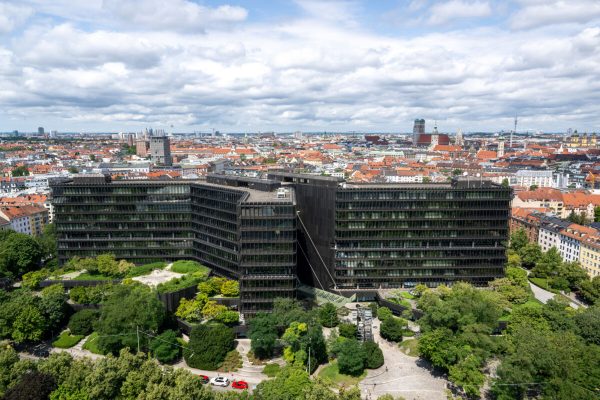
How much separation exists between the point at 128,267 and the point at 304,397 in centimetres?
→ 7962

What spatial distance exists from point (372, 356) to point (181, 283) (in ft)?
178

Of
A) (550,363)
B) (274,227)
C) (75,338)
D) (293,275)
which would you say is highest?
(274,227)

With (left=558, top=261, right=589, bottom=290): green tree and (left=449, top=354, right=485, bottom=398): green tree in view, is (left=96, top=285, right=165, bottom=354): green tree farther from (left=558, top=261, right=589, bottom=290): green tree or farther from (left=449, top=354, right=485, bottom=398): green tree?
(left=558, top=261, right=589, bottom=290): green tree

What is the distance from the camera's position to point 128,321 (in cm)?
9900

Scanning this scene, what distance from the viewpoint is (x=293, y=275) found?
108 meters

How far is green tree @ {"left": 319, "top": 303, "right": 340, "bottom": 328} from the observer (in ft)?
359

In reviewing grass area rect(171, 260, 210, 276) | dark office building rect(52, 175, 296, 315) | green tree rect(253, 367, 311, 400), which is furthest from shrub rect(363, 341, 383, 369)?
dark office building rect(52, 175, 296, 315)

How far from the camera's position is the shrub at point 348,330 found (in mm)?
102562

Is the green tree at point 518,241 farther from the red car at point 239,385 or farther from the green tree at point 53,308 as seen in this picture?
the green tree at point 53,308

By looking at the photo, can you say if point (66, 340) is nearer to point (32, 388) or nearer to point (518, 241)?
point (32, 388)

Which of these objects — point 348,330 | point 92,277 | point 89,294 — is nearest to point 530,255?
point 348,330

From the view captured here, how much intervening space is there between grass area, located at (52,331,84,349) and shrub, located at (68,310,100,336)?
1380mm

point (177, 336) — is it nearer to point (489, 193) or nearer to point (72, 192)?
point (72, 192)

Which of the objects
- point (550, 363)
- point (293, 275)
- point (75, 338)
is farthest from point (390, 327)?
point (75, 338)
